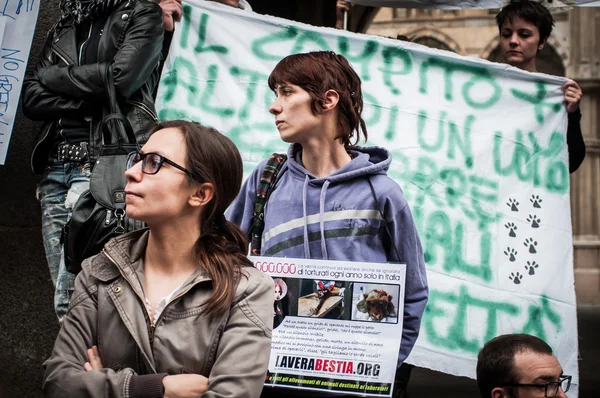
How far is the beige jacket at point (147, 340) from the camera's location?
2.68 meters

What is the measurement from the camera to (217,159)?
117 inches

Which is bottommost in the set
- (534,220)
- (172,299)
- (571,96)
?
(172,299)

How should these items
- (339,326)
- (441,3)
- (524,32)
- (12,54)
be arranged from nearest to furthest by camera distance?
1. (339,326)
2. (12,54)
3. (524,32)
4. (441,3)

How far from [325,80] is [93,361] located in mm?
1451

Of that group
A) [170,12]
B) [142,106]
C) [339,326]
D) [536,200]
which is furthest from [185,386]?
[536,200]

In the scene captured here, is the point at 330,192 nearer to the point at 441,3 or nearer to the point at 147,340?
the point at 147,340

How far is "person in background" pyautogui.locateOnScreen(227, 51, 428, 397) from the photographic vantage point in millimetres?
3666

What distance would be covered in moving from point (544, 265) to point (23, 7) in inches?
110

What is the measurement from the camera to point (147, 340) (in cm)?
275

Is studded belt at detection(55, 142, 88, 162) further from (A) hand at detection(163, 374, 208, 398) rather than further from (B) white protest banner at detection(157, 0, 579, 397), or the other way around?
(A) hand at detection(163, 374, 208, 398)

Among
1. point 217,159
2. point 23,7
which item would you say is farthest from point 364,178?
point 23,7

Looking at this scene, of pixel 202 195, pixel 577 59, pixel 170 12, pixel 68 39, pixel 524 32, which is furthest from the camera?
pixel 577 59

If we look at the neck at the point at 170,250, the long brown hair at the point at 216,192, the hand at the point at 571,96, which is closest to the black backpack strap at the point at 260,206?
the long brown hair at the point at 216,192

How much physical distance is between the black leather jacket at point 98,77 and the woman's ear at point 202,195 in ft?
5.07
